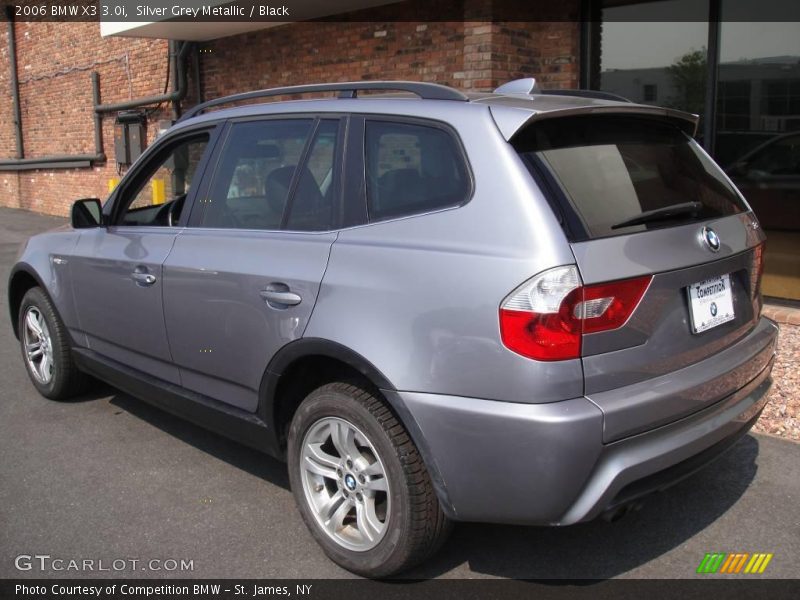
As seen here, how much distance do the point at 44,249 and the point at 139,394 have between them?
142 centimetres

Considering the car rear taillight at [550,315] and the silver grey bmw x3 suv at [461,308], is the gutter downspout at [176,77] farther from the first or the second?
the car rear taillight at [550,315]

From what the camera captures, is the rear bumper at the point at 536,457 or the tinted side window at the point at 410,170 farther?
the tinted side window at the point at 410,170

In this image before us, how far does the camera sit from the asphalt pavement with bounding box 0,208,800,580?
3.14 m

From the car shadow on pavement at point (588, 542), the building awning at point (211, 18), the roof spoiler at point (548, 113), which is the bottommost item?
the car shadow on pavement at point (588, 542)

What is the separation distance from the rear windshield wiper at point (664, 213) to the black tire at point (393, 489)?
3.52 ft

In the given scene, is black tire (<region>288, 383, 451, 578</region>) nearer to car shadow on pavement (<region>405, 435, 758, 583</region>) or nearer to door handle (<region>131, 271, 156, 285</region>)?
car shadow on pavement (<region>405, 435, 758, 583</region>)

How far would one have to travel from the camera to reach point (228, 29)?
11.3m

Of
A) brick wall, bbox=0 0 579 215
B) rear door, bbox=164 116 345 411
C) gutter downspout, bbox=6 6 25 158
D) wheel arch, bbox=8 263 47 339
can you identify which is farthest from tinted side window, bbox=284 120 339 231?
gutter downspout, bbox=6 6 25 158

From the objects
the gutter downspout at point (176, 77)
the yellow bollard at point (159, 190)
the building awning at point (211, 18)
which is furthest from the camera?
the gutter downspout at point (176, 77)

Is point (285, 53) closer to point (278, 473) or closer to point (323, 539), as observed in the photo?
point (278, 473)

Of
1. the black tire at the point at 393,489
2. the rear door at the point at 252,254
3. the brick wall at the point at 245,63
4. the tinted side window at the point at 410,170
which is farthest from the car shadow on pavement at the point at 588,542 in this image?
the brick wall at the point at 245,63

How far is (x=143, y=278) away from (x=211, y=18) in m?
7.69

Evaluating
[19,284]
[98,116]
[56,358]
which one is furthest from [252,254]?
[98,116]

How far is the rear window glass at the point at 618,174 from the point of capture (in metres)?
2.64
